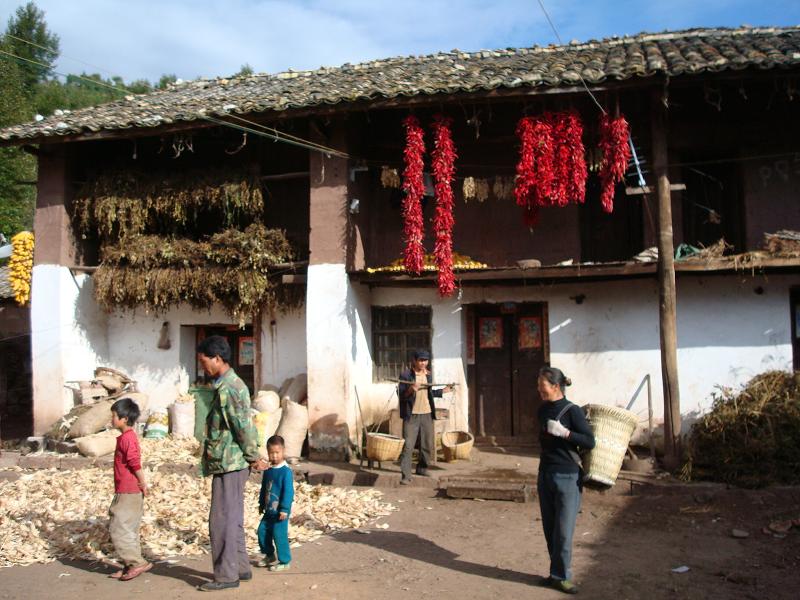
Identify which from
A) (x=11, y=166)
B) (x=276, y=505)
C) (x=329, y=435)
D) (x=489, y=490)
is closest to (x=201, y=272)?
(x=329, y=435)

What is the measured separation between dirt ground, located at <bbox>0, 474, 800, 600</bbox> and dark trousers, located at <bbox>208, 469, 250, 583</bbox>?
18cm

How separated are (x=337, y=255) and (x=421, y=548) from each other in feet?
18.2

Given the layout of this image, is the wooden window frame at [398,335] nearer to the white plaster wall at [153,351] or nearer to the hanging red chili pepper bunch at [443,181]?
the hanging red chili pepper bunch at [443,181]

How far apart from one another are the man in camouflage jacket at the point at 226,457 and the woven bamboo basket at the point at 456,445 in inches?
205

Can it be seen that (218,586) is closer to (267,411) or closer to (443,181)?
(267,411)

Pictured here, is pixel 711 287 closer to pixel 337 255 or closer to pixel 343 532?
pixel 337 255

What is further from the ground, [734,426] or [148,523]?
[734,426]

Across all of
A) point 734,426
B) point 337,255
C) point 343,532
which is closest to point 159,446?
point 337,255

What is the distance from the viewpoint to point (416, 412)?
9.33 meters

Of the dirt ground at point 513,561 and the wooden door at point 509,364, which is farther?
the wooden door at point 509,364

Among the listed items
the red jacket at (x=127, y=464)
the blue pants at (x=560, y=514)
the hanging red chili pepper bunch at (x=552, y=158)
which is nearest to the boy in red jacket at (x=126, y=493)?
the red jacket at (x=127, y=464)

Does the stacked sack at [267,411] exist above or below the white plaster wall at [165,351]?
below

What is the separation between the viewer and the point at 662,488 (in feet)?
27.8

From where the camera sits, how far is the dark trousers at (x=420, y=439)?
30.2 feet
